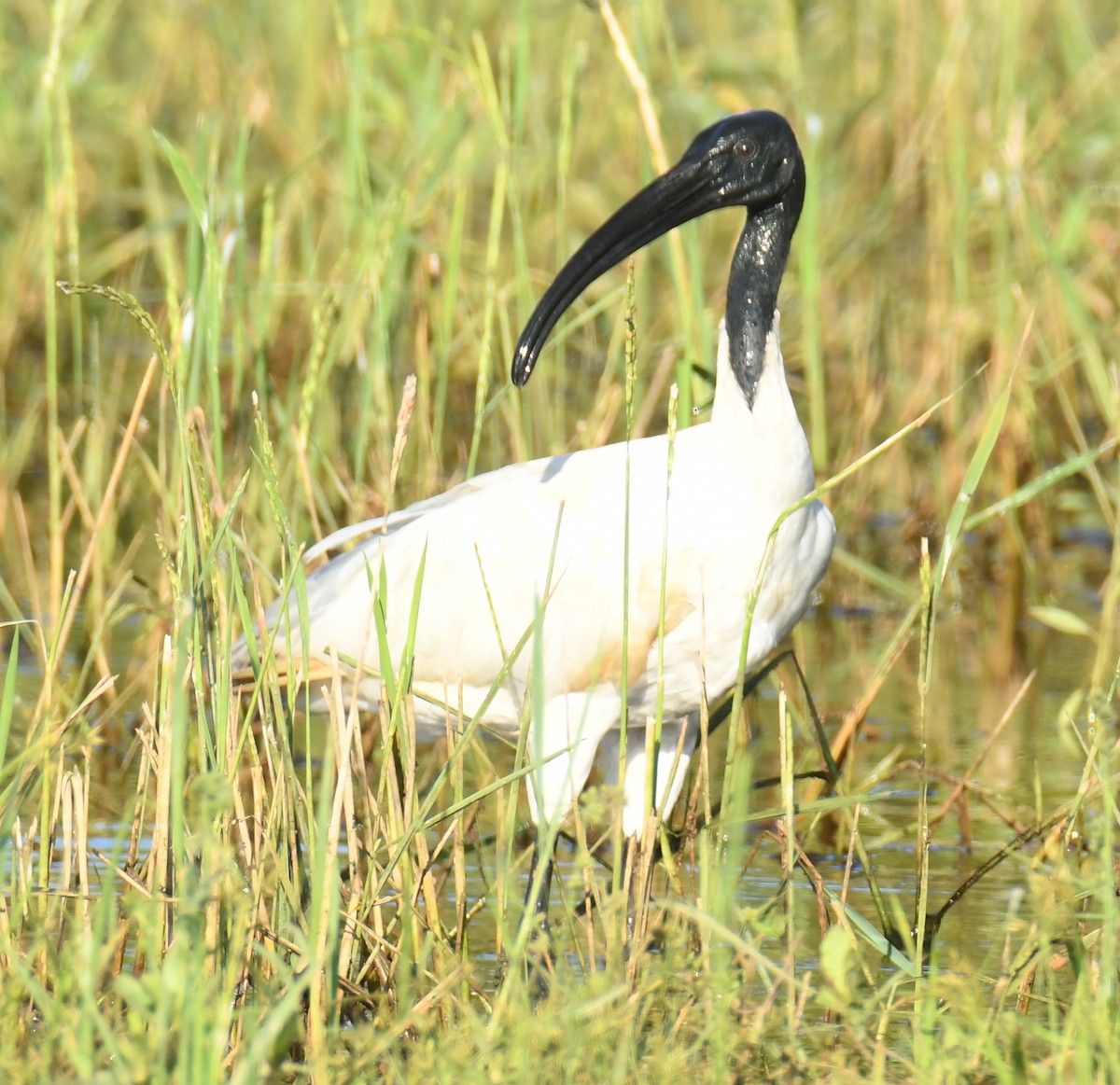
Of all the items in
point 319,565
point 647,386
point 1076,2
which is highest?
point 1076,2

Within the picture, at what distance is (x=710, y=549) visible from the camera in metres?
3.33

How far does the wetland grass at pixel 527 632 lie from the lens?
7.95ft

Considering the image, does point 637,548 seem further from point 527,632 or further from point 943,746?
point 943,746

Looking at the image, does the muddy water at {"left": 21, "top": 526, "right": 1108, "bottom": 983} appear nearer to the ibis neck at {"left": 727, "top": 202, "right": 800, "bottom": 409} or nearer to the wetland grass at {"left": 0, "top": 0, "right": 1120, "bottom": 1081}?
the wetland grass at {"left": 0, "top": 0, "right": 1120, "bottom": 1081}

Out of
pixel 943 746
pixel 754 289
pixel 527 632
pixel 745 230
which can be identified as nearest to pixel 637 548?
pixel 754 289

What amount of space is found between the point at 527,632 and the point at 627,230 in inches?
41.0

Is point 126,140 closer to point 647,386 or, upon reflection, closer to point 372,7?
point 372,7

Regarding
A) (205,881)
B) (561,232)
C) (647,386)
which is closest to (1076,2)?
(647,386)

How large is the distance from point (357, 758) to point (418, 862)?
165mm

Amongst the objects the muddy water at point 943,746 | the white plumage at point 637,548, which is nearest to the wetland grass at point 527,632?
the muddy water at point 943,746

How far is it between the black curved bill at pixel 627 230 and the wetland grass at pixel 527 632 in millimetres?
115

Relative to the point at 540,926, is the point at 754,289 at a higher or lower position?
higher

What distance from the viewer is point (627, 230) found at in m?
3.48

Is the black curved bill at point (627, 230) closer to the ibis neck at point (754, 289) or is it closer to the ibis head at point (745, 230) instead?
the ibis head at point (745, 230)
